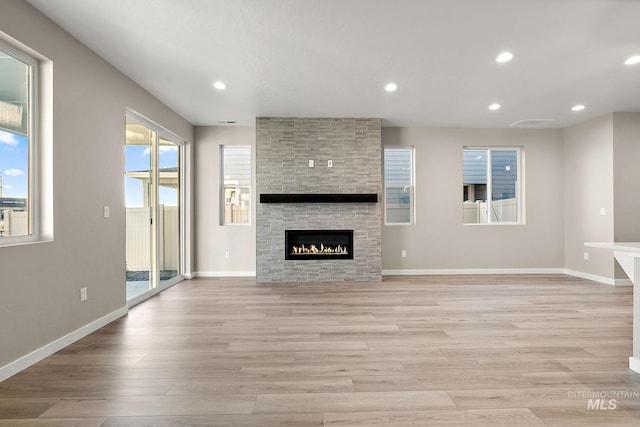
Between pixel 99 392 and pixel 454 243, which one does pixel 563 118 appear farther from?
pixel 99 392

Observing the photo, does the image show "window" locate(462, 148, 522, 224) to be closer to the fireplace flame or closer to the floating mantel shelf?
the floating mantel shelf

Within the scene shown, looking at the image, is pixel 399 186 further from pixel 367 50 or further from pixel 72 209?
pixel 72 209

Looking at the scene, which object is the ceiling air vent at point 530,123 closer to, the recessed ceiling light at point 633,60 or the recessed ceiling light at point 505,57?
the recessed ceiling light at point 633,60

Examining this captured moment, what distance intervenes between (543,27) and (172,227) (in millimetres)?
5418

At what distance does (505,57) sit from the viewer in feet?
10.9

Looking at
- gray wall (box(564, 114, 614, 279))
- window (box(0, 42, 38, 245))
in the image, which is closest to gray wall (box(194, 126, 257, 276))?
window (box(0, 42, 38, 245))

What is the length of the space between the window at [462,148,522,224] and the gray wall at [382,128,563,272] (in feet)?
0.55

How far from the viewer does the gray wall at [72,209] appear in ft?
7.86

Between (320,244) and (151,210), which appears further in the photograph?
(320,244)

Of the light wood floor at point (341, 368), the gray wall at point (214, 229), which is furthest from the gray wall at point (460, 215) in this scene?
the gray wall at point (214, 229)

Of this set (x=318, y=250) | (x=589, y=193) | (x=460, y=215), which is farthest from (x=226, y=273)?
(x=589, y=193)

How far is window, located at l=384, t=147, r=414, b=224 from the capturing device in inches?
243

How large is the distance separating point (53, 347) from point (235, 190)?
3.82 meters

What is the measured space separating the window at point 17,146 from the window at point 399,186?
5.01 meters
